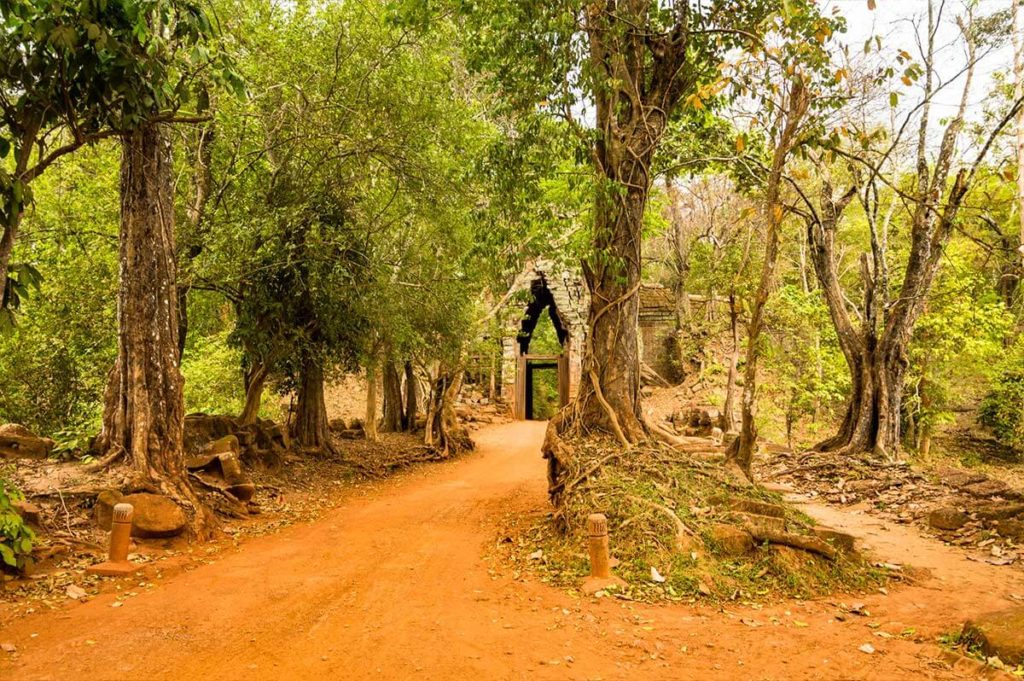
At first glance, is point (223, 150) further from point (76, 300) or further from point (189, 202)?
point (76, 300)

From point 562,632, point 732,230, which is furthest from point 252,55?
point 732,230

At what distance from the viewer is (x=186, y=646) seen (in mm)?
4258

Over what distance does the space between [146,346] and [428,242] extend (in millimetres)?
5939

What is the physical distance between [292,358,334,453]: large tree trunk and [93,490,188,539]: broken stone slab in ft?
17.7

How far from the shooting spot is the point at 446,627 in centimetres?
465

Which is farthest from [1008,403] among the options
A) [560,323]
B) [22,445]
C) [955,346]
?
[22,445]

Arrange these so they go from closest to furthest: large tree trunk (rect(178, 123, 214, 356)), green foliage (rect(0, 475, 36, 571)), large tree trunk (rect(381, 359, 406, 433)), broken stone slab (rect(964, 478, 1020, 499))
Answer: green foliage (rect(0, 475, 36, 571)) → broken stone slab (rect(964, 478, 1020, 499)) → large tree trunk (rect(178, 123, 214, 356)) → large tree trunk (rect(381, 359, 406, 433))

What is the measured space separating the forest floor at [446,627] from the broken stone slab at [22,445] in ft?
8.39

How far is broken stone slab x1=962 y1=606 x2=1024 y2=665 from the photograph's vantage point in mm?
4008

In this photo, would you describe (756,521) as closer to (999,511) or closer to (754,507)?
(754,507)

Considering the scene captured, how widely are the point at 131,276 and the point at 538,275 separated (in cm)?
1672

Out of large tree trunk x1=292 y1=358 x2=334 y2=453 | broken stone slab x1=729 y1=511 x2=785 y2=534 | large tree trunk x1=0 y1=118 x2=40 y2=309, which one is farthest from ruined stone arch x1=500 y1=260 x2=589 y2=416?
large tree trunk x1=0 y1=118 x2=40 y2=309

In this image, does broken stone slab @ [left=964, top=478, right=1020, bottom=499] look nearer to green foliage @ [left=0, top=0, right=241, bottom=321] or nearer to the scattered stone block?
green foliage @ [left=0, top=0, right=241, bottom=321]

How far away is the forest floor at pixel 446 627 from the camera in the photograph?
13.1 ft
